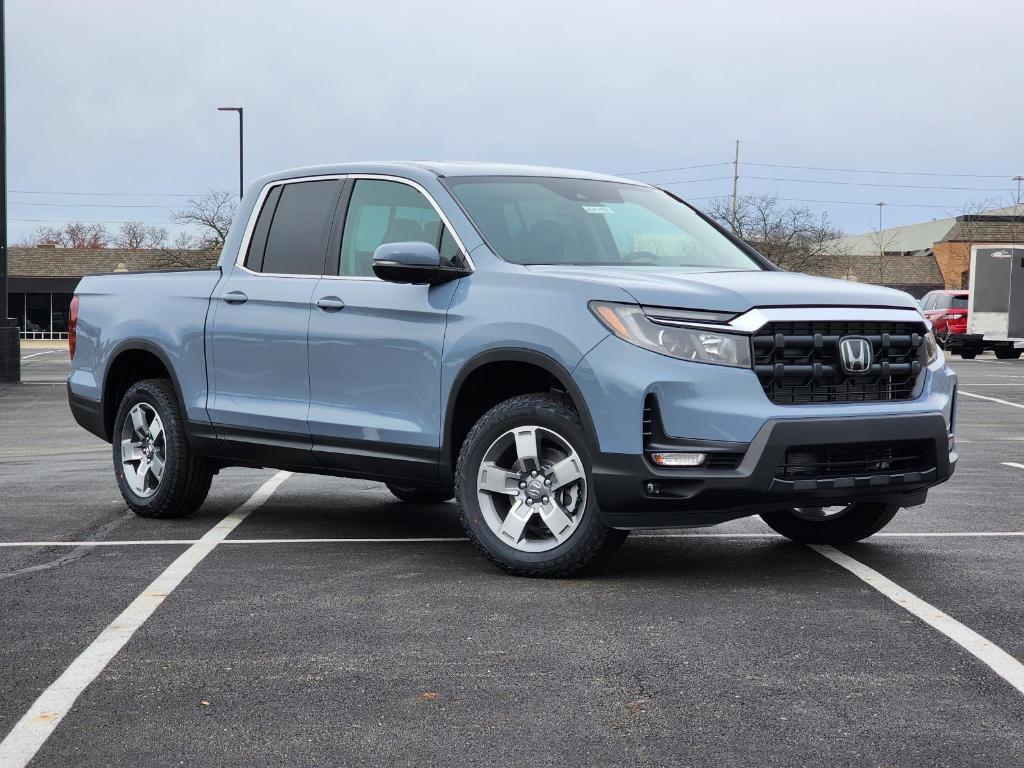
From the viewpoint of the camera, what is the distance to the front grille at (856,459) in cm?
650

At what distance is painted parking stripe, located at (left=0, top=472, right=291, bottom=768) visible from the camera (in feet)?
14.2

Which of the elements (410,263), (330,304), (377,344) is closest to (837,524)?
(377,344)

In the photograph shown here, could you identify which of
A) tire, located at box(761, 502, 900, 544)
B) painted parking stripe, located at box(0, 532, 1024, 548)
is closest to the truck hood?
tire, located at box(761, 502, 900, 544)

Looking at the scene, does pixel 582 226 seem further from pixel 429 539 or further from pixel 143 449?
pixel 143 449

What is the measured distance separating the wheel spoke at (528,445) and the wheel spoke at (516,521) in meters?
0.19

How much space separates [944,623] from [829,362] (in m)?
1.27

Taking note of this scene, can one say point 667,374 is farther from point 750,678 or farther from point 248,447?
point 248,447

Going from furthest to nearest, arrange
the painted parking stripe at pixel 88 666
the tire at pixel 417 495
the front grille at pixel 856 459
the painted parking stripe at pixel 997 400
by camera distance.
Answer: the painted parking stripe at pixel 997 400
the tire at pixel 417 495
the front grille at pixel 856 459
the painted parking stripe at pixel 88 666

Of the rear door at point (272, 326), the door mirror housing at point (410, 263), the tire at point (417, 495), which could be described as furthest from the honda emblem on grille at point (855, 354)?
the tire at point (417, 495)

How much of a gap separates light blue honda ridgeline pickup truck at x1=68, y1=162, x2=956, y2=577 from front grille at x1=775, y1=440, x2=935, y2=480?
13 mm

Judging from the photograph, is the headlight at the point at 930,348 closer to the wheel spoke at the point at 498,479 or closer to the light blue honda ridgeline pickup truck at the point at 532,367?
the light blue honda ridgeline pickup truck at the point at 532,367

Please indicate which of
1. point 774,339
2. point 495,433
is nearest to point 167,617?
point 495,433

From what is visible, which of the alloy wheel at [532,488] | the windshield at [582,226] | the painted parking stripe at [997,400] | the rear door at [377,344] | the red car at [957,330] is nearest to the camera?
the alloy wheel at [532,488]

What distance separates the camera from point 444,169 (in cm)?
788
